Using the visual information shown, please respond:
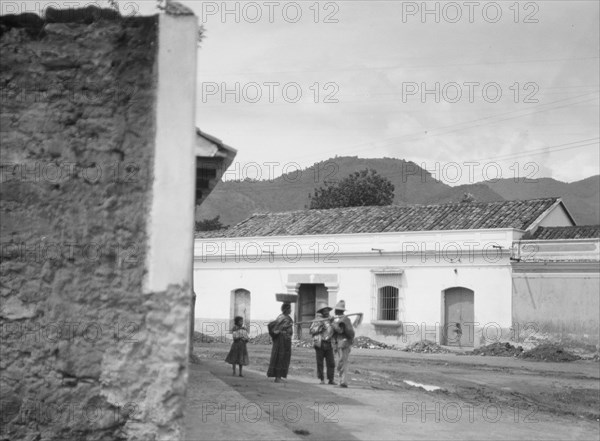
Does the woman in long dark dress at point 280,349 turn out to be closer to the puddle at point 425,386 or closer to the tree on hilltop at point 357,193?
the puddle at point 425,386

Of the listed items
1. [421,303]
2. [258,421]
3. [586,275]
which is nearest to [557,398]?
[258,421]

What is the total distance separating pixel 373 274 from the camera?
3008 cm

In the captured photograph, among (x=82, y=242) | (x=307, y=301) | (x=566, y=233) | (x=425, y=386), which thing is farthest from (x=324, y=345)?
(x=307, y=301)

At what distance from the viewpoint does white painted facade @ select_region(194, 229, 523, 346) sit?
90.5 feet

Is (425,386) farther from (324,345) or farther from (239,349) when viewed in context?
(239,349)

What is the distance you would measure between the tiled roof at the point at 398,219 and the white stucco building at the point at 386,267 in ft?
0.16

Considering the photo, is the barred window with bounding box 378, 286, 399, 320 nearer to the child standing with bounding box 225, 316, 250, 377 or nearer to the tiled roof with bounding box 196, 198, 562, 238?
the tiled roof with bounding box 196, 198, 562, 238

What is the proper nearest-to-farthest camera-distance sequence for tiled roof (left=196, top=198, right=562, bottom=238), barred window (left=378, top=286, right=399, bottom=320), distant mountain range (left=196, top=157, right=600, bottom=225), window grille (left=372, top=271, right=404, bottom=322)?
tiled roof (left=196, top=198, right=562, bottom=238) < window grille (left=372, top=271, right=404, bottom=322) < barred window (left=378, top=286, right=399, bottom=320) < distant mountain range (left=196, top=157, right=600, bottom=225)

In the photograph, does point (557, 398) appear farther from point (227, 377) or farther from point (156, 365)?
point (156, 365)

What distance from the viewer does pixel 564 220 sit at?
31.2 m

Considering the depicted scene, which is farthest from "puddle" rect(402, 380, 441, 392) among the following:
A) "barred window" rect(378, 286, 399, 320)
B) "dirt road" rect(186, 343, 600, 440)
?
"barred window" rect(378, 286, 399, 320)

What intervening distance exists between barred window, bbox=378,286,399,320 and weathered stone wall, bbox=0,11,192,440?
80.2 ft

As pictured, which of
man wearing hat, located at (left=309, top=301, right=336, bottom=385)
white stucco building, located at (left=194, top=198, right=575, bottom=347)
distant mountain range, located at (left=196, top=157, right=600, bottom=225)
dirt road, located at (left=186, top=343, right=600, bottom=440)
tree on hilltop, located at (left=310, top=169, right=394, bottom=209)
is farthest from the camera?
distant mountain range, located at (left=196, top=157, right=600, bottom=225)

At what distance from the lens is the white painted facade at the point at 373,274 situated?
1086 inches
